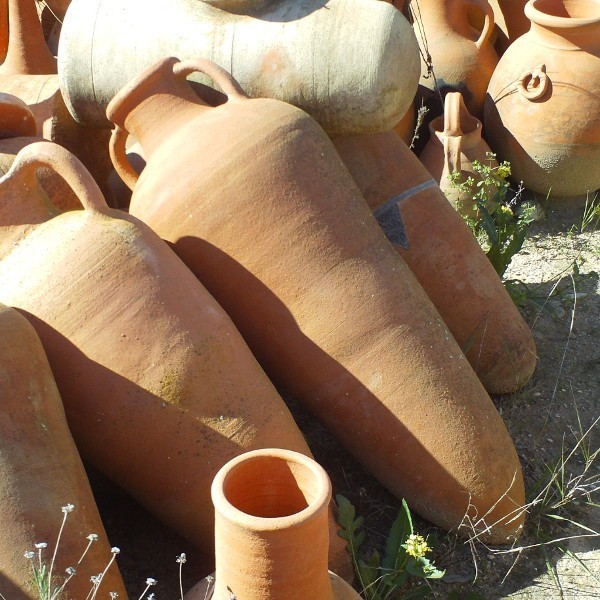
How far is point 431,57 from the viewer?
14.3ft

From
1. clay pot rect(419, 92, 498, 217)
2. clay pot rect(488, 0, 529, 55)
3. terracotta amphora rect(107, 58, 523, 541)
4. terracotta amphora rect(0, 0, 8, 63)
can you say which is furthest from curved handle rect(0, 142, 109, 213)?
clay pot rect(488, 0, 529, 55)

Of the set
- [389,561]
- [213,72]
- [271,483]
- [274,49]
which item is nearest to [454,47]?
[274,49]

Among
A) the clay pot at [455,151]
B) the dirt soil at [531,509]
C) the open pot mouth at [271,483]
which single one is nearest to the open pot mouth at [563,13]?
the clay pot at [455,151]

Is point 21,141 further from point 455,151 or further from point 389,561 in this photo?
point 455,151

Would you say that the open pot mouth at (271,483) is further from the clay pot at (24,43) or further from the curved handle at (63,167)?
the clay pot at (24,43)

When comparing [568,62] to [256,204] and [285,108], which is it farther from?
[256,204]

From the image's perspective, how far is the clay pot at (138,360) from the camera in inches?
78.8

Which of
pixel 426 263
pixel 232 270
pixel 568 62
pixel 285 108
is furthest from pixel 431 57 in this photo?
pixel 232 270

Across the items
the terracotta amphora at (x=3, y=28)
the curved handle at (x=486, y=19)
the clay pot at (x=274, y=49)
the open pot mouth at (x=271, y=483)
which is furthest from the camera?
the curved handle at (x=486, y=19)

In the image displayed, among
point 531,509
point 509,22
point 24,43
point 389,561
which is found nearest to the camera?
point 389,561

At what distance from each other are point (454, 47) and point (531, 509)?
270 centimetres

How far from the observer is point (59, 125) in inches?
117

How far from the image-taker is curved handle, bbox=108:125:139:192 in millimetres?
2514

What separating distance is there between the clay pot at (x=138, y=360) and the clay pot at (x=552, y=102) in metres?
2.56
